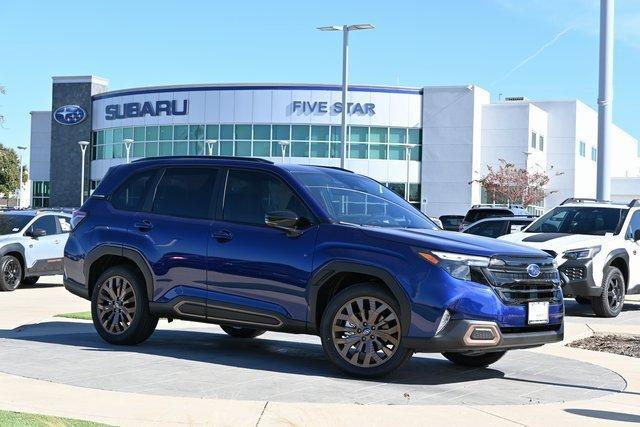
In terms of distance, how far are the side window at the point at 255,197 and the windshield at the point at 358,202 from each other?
0.66 feet

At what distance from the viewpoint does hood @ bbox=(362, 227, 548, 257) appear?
7.97 meters

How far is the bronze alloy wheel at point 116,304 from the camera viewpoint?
982 centimetres

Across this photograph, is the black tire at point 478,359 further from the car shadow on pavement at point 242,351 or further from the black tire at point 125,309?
the black tire at point 125,309

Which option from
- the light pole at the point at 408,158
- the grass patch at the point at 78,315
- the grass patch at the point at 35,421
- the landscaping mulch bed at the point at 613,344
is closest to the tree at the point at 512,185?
the light pole at the point at 408,158

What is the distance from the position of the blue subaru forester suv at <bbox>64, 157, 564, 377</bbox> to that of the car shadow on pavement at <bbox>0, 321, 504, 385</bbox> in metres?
0.28

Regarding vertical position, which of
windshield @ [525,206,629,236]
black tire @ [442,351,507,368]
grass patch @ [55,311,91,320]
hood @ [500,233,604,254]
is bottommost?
grass patch @ [55,311,91,320]

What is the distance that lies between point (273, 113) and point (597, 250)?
168ft

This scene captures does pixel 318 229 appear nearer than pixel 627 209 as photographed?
Yes

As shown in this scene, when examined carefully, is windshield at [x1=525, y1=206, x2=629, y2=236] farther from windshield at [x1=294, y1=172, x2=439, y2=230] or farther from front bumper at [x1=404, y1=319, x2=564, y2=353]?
front bumper at [x1=404, y1=319, x2=564, y2=353]

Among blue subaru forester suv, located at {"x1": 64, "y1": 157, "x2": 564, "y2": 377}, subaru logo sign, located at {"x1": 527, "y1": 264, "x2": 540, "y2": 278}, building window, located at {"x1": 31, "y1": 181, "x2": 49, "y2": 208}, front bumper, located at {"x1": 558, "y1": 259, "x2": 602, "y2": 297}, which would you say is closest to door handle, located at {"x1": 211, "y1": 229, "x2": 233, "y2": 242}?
blue subaru forester suv, located at {"x1": 64, "y1": 157, "x2": 564, "y2": 377}

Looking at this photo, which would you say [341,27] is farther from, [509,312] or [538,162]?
[538,162]

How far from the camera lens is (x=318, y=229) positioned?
8.59 m

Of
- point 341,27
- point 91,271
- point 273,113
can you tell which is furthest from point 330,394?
point 273,113

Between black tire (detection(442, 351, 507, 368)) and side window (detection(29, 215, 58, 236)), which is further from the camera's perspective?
side window (detection(29, 215, 58, 236))
